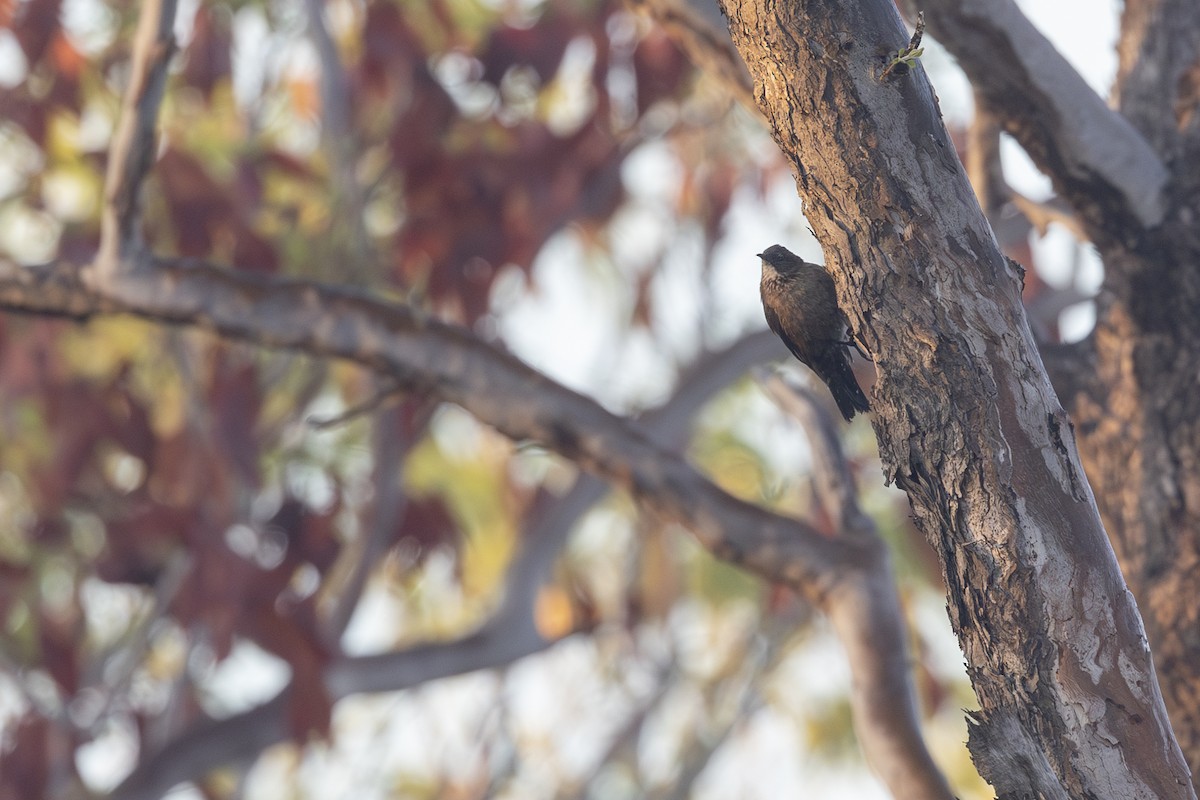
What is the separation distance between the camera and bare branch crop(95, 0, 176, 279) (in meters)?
2.82

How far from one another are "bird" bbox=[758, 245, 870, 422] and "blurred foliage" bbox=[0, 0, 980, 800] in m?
0.93

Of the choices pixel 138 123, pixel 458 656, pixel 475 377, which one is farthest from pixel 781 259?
pixel 458 656

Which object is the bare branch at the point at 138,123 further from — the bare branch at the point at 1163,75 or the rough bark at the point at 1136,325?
the bare branch at the point at 1163,75

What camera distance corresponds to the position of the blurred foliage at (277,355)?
418 centimetres

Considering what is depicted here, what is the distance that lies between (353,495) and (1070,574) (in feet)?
12.3

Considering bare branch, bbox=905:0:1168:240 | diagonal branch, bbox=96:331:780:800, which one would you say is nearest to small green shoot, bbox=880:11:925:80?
bare branch, bbox=905:0:1168:240

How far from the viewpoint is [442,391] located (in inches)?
112

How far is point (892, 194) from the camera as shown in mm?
1781

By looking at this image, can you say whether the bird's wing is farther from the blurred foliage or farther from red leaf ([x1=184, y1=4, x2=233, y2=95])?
red leaf ([x1=184, y1=4, x2=233, y2=95])

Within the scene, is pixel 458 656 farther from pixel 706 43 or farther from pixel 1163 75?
pixel 1163 75

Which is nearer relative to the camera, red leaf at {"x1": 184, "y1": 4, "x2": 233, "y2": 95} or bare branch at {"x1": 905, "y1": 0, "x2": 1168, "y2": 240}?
bare branch at {"x1": 905, "y1": 0, "x2": 1168, "y2": 240}

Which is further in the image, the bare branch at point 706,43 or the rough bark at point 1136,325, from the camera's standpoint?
the bare branch at point 706,43

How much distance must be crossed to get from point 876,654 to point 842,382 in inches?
22.8

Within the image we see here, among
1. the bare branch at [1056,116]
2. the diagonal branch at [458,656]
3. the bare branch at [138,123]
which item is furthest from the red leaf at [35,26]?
the bare branch at [1056,116]
